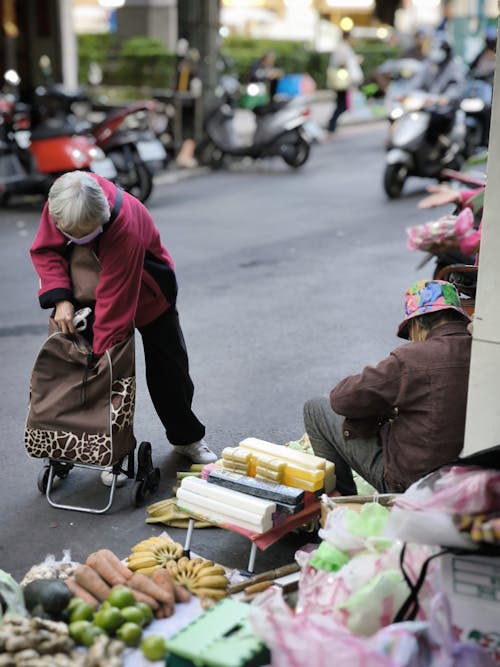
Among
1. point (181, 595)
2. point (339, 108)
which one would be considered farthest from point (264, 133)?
point (181, 595)

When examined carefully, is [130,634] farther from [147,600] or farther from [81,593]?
[81,593]

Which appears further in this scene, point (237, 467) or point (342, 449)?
point (342, 449)

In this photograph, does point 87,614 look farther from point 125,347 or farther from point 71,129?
point 71,129

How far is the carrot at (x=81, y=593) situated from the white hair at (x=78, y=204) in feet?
5.05

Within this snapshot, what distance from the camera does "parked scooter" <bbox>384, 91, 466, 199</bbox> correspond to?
12883 mm

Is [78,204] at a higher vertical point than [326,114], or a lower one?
higher

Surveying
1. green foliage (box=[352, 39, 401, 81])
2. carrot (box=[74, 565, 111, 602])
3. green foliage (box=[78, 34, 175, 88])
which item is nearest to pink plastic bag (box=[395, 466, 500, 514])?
carrot (box=[74, 565, 111, 602])

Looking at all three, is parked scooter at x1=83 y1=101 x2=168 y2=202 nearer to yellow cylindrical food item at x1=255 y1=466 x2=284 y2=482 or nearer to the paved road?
the paved road

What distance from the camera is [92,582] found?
12.8ft

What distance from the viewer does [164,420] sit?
5.29 meters

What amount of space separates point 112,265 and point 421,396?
5.03 ft

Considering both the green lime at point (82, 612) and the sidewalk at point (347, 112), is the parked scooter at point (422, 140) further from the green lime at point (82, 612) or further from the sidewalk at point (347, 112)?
the green lime at point (82, 612)

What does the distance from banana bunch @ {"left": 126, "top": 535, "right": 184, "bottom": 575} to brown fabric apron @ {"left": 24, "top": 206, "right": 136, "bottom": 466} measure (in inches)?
19.2

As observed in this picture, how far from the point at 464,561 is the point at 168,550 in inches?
56.7
